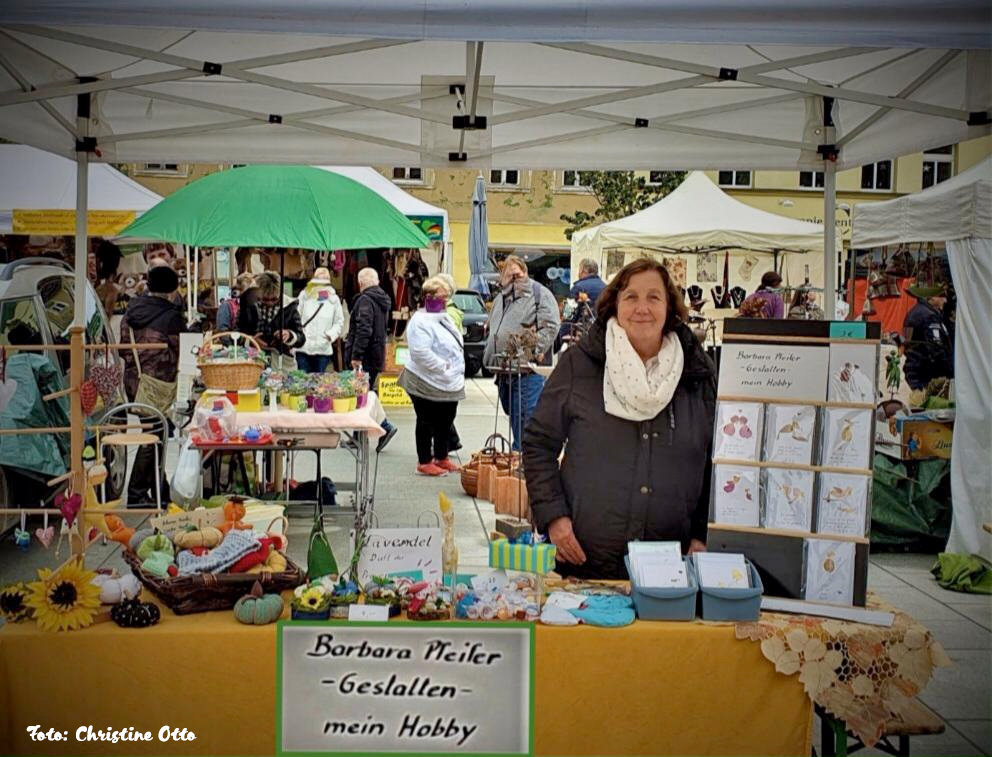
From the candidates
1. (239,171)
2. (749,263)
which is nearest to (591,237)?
(749,263)

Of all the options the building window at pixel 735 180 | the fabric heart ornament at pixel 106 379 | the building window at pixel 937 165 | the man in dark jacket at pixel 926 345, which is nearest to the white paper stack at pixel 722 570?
the fabric heart ornament at pixel 106 379

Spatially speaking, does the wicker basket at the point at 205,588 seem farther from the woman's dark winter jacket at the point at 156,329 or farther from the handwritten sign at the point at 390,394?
the handwritten sign at the point at 390,394

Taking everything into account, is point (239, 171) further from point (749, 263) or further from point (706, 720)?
point (749, 263)

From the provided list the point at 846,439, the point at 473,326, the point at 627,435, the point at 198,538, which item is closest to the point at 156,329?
the point at 198,538

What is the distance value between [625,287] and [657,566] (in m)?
0.99

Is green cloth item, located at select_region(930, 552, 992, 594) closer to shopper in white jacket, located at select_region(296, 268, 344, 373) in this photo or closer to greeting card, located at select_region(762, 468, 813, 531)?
greeting card, located at select_region(762, 468, 813, 531)

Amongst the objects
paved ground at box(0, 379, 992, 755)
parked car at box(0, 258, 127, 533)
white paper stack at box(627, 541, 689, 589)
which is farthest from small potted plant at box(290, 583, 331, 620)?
parked car at box(0, 258, 127, 533)

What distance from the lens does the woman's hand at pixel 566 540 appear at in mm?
3430

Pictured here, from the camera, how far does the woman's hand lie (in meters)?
3.43

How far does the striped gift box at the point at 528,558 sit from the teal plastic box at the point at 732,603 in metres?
0.42

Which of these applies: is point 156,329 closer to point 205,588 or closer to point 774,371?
point 205,588

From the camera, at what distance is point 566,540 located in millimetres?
3430

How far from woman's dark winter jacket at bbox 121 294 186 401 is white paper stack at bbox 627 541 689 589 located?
18.6 ft

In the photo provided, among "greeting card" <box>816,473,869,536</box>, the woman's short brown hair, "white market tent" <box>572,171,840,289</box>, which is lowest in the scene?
"greeting card" <box>816,473,869,536</box>
